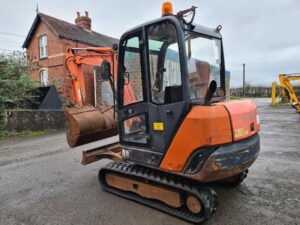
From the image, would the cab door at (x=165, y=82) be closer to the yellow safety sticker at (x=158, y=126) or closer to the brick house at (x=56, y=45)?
the yellow safety sticker at (x=158, y=126)

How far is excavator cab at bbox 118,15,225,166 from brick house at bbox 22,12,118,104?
40.9 feet

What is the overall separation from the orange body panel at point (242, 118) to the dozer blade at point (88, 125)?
2.42 metres

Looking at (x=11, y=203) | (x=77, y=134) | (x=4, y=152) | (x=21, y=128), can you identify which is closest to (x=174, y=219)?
(x=77, y=134)

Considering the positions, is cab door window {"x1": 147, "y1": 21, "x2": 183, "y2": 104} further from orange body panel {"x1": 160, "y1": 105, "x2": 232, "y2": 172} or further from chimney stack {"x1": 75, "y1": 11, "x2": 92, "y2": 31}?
chimney stack {"x1": 75, "y1": 11, "x2": 92, "y2": 31}

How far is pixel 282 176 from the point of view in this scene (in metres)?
4.53

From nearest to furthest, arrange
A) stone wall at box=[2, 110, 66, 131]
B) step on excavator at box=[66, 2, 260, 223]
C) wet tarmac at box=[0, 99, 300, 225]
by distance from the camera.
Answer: step on excavator at box=[66, 2, 260, 223] < wet tarmac at box=[0, 99, 300, 225] < stone wall at box=[2, 110, 66, 131]

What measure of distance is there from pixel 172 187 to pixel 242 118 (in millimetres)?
1271

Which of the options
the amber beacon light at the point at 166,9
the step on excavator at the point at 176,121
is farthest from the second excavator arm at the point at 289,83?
the amber beacon light at the point at 166,9

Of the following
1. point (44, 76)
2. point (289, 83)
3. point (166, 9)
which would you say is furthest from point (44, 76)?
point (166, 9)

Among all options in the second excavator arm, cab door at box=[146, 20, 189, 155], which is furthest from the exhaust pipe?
the second excavator arm

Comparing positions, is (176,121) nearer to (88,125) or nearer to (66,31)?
(88,125)

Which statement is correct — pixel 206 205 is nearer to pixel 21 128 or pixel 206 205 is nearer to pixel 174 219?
pixel 174 219

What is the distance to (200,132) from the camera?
9.22ft

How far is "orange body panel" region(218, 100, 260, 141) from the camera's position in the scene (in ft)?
9.80
